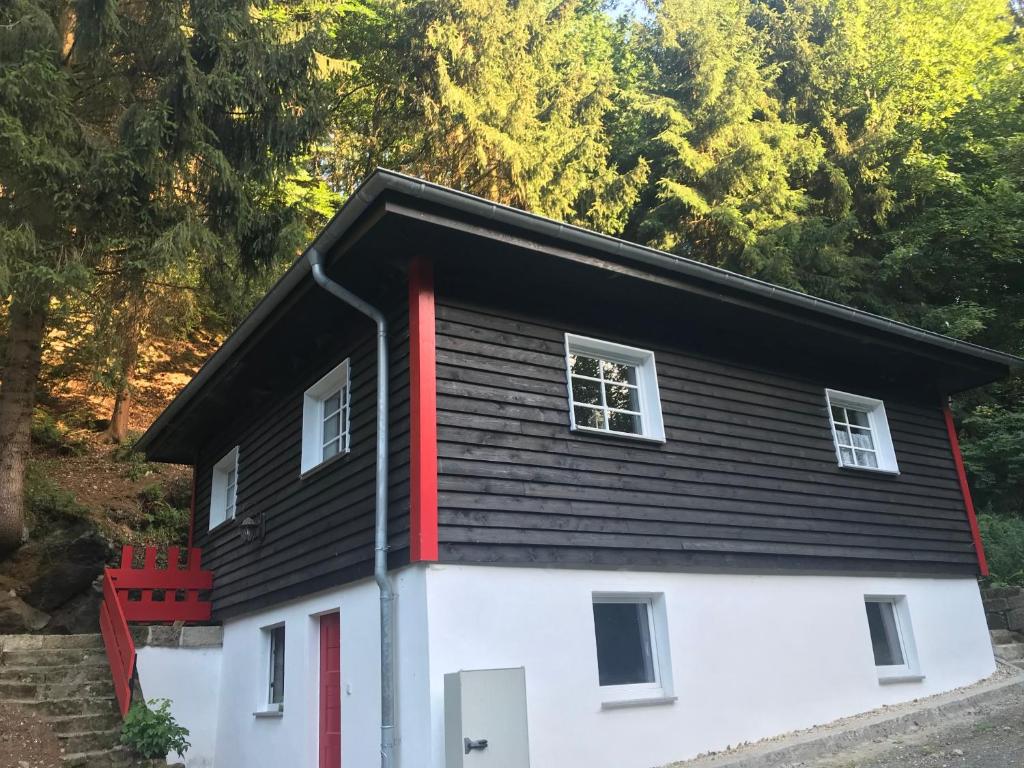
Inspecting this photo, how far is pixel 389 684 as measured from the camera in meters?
5.67

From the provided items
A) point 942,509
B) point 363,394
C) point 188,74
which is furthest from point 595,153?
point 363,394

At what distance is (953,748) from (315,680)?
5.49 metres

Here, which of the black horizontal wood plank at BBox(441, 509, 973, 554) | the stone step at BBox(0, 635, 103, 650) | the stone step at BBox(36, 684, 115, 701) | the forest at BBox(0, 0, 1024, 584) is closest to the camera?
the black horizontal wood plank at BBox(441, 509, 973, 554)

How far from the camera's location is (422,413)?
6.07 meters

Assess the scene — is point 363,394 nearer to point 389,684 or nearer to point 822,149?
point 389,684

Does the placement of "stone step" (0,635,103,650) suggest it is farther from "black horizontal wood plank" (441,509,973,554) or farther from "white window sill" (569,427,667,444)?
"white window sill" (569,427,667,444)

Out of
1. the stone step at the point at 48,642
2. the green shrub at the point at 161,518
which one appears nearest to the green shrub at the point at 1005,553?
the stone step at the point at 48,642

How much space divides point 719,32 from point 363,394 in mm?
16647

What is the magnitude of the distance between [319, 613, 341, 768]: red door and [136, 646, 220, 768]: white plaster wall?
2.53 m

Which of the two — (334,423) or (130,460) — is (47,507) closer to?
(130,460)

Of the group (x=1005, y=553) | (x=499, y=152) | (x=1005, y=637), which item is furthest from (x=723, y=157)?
(x=1005, y=637)

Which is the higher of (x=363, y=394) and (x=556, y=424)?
(x=363, y=394)

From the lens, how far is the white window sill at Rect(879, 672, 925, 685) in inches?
325

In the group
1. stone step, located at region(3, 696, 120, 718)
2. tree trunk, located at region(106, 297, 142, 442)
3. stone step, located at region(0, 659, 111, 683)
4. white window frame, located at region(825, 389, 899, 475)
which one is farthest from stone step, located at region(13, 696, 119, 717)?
white window frame, located at region(825, 389, 899, 475)
